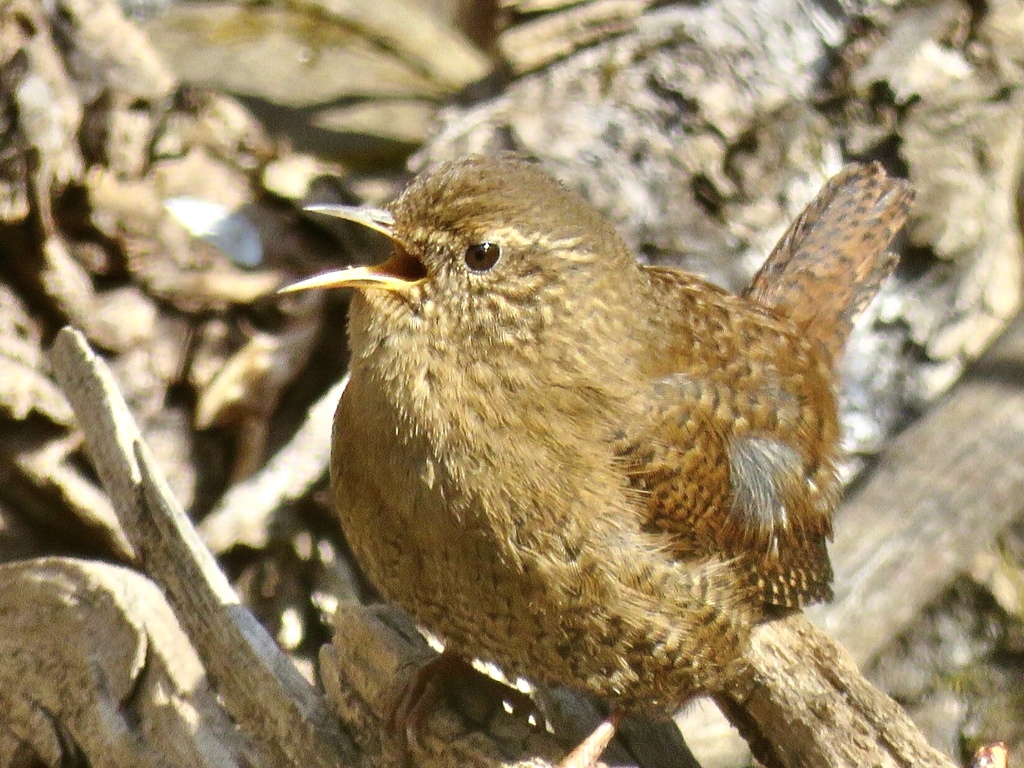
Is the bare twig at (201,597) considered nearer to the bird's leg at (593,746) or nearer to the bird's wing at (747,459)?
the bird's leg at (593,746)

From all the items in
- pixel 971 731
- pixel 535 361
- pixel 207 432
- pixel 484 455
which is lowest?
pixel 207 432

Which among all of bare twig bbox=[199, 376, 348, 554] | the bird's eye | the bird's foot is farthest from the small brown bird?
bare twig bbox=[199, 376, 348, 554]

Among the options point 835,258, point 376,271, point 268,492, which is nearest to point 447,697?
point 376,271

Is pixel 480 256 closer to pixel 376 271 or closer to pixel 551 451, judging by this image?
pixel 376 271

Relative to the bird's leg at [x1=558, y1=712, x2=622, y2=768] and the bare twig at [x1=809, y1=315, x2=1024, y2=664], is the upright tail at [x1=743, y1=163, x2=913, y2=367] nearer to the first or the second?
the bare twig at [x1=809, y1=315, x2=1024, y2=664]

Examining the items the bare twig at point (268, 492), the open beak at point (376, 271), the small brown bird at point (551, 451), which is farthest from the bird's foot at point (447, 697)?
the bare twig at point (268, 492)

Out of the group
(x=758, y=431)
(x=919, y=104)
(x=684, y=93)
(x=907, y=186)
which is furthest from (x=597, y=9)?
(x=758, y=431)

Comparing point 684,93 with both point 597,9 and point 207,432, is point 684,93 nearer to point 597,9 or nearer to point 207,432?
point 597,9
